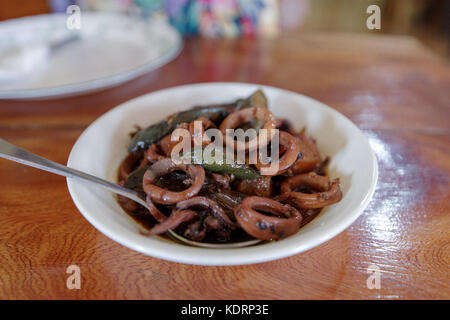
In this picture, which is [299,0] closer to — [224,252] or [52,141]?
[52,141]

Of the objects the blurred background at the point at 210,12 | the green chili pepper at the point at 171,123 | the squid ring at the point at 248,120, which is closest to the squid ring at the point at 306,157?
the squid ring at the point at 248,120

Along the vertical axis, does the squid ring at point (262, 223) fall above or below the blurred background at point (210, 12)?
below

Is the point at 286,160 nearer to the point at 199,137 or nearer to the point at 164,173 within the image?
the point at 199,137

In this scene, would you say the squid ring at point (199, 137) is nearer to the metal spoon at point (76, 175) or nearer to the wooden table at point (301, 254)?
the metal spoon at point (76, 175)

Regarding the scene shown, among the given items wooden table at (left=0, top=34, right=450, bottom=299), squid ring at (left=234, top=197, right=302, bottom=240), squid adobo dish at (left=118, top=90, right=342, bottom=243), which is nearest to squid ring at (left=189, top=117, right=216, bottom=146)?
squid adobo dish at (left=118, top=90, right=342, bottom=243)

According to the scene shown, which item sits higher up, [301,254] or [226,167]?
[226,167]

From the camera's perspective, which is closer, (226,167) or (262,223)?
(262,223)

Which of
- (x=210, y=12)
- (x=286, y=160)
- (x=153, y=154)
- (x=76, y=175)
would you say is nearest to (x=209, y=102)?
(x=153, y=154)

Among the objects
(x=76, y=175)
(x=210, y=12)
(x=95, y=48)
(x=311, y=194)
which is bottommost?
(x=311, y=194)
